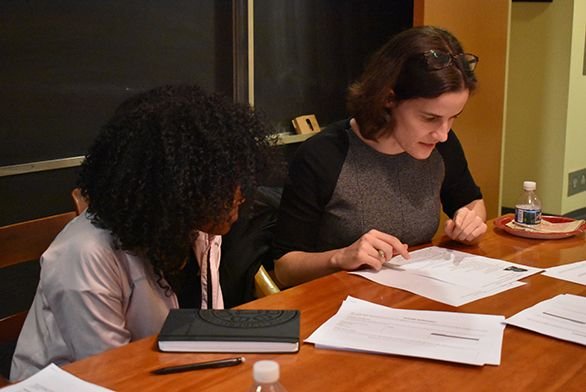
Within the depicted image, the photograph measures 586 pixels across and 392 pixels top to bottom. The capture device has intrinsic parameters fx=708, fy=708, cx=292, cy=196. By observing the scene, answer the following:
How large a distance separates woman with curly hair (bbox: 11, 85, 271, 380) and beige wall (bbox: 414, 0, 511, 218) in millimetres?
2542

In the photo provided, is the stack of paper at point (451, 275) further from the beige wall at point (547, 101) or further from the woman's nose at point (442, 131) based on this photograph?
the beige wall at point (547, 101)

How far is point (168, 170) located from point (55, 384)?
0.39 meters

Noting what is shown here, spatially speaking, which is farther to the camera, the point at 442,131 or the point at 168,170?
the point at 442,131

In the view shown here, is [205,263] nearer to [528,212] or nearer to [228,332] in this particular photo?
[228,332]

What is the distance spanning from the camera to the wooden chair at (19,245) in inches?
60.2

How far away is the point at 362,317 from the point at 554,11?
12.3 ft

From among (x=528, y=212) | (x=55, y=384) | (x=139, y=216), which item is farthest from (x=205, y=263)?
(x=528, y=212)

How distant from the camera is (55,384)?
40.8 inches

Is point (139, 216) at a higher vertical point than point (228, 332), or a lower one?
higher

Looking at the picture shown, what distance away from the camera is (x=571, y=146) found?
4.62 meters

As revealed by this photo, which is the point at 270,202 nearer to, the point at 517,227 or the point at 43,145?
the point at 517,227

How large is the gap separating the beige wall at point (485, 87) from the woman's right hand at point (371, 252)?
7.23ft

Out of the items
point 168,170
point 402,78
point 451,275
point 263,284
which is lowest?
point 263,284

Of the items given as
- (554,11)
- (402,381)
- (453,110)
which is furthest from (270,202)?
(554,11)
